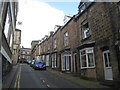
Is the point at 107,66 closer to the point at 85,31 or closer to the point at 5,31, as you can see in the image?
A: the point at 85,31

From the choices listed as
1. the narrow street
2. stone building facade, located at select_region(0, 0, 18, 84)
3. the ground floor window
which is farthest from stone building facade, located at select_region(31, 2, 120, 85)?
stone building facade, located at select_region(0, 0, 18, 84)

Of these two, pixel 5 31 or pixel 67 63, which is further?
pixel 67 63

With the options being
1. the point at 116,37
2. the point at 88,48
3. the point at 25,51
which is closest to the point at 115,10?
the point at 116,37

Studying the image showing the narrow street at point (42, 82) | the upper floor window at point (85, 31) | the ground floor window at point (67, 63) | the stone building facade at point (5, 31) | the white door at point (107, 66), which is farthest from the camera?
the ground floor window at point (67, 63)

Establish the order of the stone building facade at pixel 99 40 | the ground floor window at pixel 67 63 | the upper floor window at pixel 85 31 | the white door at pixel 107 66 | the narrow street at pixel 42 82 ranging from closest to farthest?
the narrow street at pixel 42 82
the stone building facade at pixel 99 40
the white door at pixel 107 66
the upper floor window at pixel 85 31
the ground floor window at pixel 67 63

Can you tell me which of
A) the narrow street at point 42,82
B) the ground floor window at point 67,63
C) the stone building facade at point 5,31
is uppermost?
the stone building facade at point 5,31

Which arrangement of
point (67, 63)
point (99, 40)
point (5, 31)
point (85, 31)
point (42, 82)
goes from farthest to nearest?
point (67, 63) < point (85, 31) < point (99, 40) < point (5, 31) < point (42, 82)

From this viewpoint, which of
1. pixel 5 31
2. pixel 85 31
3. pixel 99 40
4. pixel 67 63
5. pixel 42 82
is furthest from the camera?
pixel 67 63

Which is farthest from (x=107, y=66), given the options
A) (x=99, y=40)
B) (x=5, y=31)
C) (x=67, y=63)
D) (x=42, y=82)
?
(x=5, y=31)

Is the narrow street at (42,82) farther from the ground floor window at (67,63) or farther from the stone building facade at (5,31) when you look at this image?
the ground floor window at (67,63)

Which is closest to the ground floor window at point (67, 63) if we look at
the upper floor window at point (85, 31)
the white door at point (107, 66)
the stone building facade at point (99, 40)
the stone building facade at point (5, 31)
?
the stone building facade at point (99, 40)

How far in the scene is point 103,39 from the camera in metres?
11.6

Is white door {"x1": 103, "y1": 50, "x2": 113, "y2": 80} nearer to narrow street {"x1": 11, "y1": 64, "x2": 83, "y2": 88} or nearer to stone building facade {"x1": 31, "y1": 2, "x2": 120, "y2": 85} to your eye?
stone building facade {"x1": 31, "y1": 2, "x2": 120, "y2": 85}

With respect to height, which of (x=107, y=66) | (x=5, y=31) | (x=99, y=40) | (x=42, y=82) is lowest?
(x=42, y=82)
